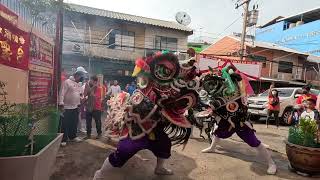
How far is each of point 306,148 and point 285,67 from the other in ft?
75.0

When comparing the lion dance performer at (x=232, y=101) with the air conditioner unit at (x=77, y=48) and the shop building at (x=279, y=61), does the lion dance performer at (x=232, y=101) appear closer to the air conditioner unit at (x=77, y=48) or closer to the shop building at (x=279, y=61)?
the air conditioner unit at (x=77, y=48)

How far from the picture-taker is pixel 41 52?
4898 mm

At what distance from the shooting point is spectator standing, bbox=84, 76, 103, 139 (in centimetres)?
716

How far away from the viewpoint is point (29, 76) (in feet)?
14.6

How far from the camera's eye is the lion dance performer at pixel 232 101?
5277 mm

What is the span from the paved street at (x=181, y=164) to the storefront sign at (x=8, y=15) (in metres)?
2.23

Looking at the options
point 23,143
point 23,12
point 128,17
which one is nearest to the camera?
point 23,143

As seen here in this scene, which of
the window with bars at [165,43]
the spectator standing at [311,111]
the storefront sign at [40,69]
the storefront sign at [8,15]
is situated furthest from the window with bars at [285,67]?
the storefront sign at [8,15]

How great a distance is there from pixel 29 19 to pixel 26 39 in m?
0.97

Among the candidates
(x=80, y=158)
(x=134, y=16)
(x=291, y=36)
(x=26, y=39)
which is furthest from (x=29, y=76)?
(x=291, y=36)

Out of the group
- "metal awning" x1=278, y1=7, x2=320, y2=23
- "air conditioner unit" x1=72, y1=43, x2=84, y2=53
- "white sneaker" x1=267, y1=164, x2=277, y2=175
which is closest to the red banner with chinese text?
"white sneaker" x1=267, y1=164, x2=277, y2=175

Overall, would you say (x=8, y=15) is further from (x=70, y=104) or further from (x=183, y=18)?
(x=183, y=18)

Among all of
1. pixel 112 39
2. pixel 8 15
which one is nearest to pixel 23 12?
pixel 8 15

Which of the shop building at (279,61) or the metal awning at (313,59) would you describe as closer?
the shop building at (279,61)
